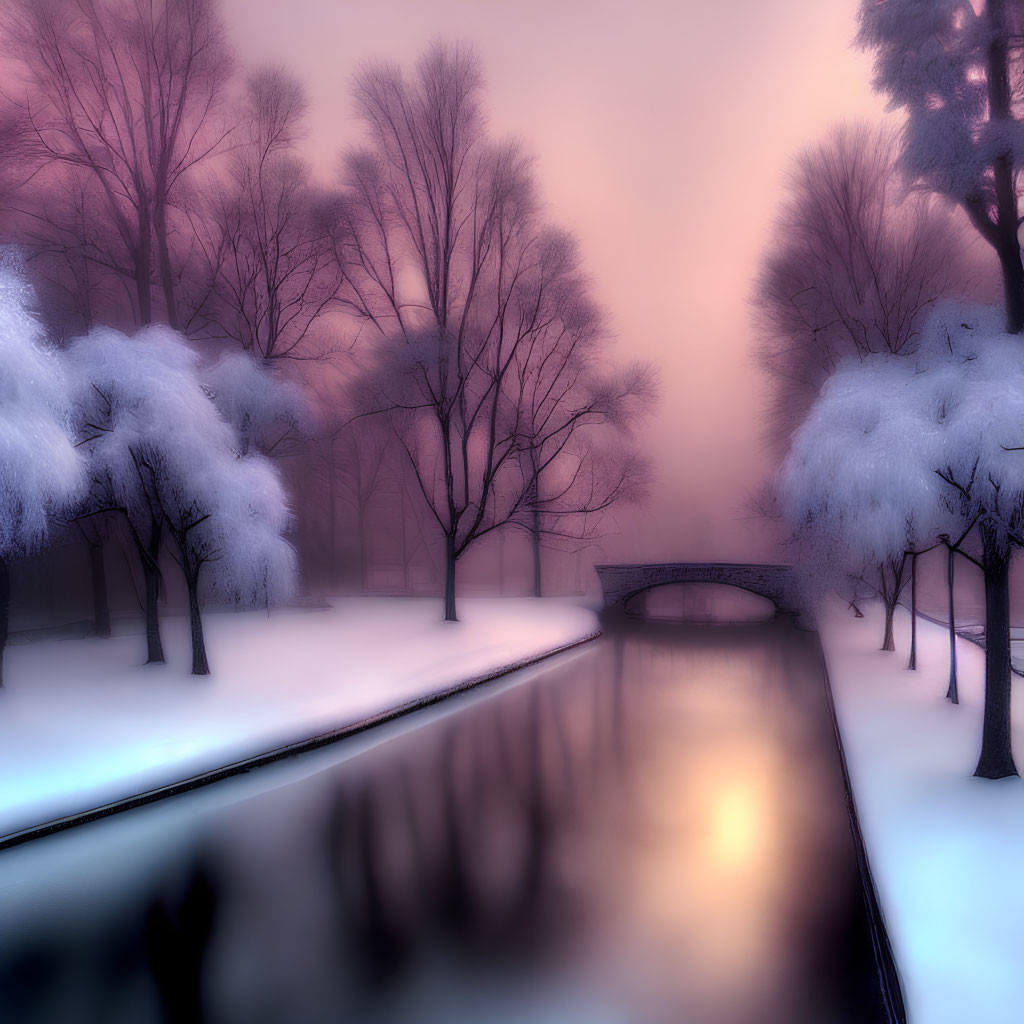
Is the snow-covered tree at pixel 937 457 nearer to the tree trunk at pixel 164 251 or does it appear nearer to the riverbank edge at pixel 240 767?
the riverbank edge at pixel 240 767

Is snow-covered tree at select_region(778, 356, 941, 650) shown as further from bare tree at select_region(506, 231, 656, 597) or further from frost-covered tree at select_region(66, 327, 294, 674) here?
bare tree at select_region(506, 231, 656, 597)

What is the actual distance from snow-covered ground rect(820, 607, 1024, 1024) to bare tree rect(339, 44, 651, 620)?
1305cm

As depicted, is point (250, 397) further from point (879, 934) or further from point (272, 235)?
point (879, 934)

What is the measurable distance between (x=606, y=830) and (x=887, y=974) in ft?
14.1

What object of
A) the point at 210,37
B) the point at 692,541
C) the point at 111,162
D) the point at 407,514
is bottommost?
the point at 692,541

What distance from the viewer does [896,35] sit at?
9625mm

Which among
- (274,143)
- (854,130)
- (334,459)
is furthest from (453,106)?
(334,459)

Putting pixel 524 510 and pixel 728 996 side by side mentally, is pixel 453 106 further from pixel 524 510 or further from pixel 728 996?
→ pixel 728 996

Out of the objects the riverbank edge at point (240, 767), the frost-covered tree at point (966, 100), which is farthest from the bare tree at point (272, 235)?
the frost-covered tree at point (966, 100)

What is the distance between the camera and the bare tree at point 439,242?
2217cm

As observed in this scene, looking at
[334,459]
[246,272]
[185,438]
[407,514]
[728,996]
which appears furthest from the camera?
[407,514]

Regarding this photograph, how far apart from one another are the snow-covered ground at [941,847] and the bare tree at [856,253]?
29.0 feet

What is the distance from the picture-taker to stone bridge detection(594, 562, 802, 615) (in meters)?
36.5

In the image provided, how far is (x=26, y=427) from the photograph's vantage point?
1024 centimetres
